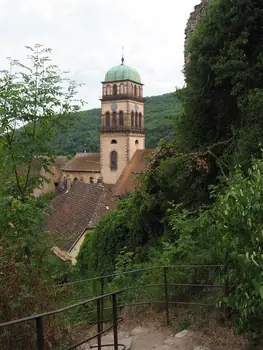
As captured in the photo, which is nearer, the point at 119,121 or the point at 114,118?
the point at 119,121

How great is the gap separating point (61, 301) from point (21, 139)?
9.51 ft

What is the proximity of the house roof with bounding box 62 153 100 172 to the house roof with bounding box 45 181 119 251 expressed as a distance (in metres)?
34.5

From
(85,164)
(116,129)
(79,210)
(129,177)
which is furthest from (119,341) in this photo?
(85,164)

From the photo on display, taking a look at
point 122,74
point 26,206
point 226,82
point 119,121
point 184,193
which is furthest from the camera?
point 122,74

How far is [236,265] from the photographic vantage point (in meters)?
4.25

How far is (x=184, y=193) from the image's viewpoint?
33.0 ft

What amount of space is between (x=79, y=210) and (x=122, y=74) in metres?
39.3

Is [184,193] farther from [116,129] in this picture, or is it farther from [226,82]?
[116,129]

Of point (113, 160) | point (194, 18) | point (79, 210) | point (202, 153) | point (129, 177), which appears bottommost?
point (79, 210)

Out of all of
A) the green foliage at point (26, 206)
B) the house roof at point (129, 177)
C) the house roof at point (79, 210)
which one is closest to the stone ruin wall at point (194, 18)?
the green foliage at point (26, 206)

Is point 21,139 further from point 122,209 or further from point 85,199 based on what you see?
point 85,199

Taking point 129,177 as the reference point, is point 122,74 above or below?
above

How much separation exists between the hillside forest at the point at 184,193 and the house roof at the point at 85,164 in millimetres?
44610

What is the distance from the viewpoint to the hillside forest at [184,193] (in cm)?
425
